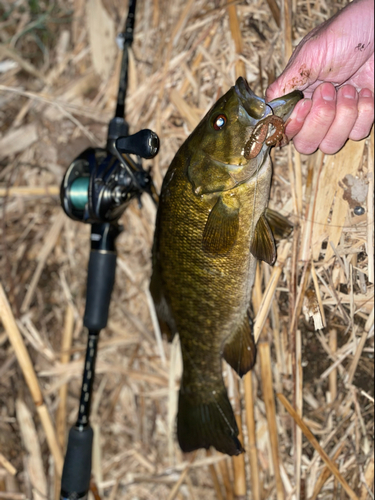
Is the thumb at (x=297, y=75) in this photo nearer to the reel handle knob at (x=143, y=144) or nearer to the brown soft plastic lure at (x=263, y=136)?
the brown soft plastic lure at (x=263, y=136)

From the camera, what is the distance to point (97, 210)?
2.14 m

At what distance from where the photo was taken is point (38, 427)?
318cm

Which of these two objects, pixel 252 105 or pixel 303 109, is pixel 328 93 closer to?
pixel 303 109

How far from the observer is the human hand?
1.66 meters

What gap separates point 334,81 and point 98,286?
158 centimetres

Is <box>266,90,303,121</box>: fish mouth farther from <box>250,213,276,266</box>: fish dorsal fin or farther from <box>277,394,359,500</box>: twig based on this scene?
<box>277,394,359,500</box>: twig

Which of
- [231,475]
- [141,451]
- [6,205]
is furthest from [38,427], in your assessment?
[6,205]

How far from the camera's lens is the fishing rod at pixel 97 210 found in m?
2.13

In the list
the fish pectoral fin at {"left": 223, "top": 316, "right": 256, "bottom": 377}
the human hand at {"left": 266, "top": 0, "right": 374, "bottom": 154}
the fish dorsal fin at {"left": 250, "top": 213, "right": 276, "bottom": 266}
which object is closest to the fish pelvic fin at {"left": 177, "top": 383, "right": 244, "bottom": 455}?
the fish pectoral fin at {"left": 223, "top": 316, "right": 256, "bottom": 377}

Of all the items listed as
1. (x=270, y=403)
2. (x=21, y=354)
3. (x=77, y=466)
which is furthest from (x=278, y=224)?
(x=21, y=354)

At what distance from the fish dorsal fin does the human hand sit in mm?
412

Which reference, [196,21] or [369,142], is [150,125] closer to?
[196,21]

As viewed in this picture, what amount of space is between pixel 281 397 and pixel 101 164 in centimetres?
160

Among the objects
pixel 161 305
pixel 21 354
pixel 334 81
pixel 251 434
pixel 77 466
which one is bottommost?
pixel 77 466
